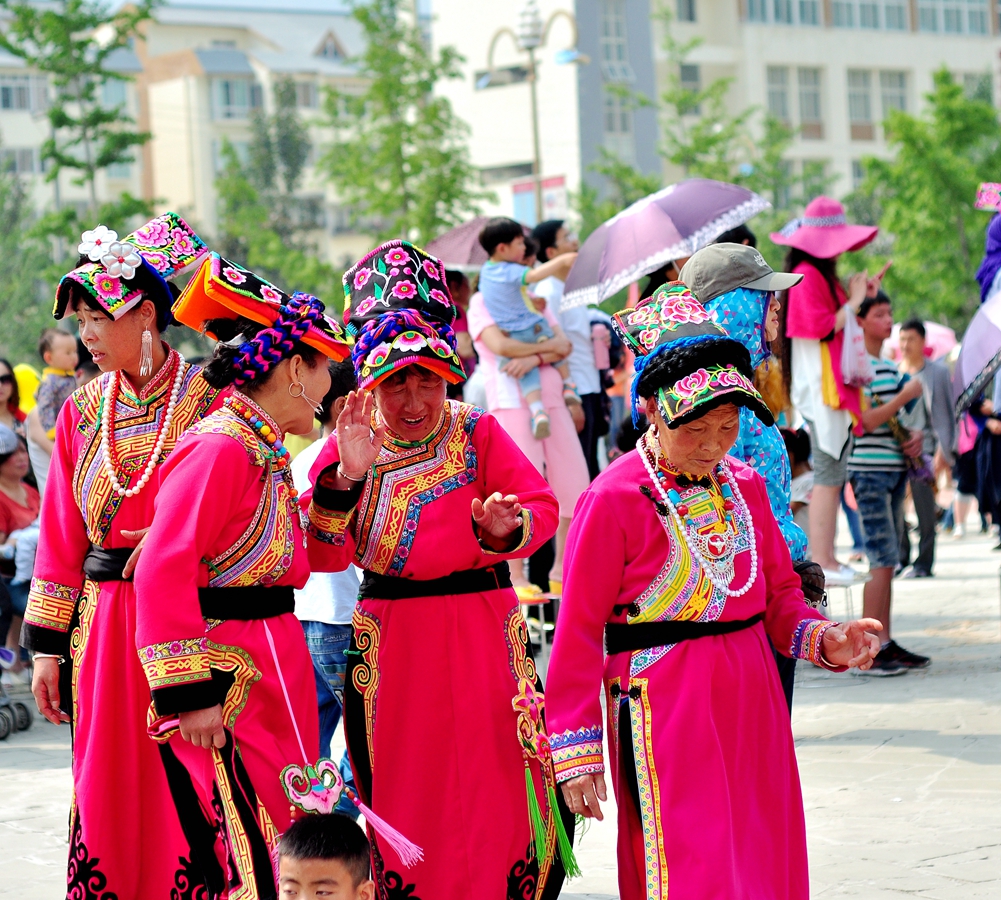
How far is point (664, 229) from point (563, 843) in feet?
13.1

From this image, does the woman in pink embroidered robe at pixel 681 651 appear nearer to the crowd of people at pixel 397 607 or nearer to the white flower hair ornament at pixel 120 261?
the crowd of people at pixel 397 607

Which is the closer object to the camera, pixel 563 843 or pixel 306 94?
pixel 563 843

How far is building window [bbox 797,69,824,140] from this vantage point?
5478 centimetres

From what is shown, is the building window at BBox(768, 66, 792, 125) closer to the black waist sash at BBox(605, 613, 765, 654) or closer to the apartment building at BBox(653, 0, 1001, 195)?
the apartment building at BBox(653, 0, 1001, 195)

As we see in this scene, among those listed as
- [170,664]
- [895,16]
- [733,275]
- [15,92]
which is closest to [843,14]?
[895,16]

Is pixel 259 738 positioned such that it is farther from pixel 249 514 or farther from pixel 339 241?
pixel 339 241

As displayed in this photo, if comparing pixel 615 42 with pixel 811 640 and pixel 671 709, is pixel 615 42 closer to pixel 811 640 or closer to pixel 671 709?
pixel 811 640

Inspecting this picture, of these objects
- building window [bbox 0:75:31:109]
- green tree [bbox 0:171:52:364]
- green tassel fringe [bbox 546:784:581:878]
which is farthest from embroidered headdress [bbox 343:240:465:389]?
building window [bbox 0:75:31:109]

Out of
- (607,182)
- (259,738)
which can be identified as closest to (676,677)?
(259,738)

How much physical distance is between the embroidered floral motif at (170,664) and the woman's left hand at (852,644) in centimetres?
153

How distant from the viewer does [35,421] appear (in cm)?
926

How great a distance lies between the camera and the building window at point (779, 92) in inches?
2111

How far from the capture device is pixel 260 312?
3785 mm

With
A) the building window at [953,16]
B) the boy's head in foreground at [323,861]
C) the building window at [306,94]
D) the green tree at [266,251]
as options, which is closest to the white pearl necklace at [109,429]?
the boy's head in foreground at [323,861]
